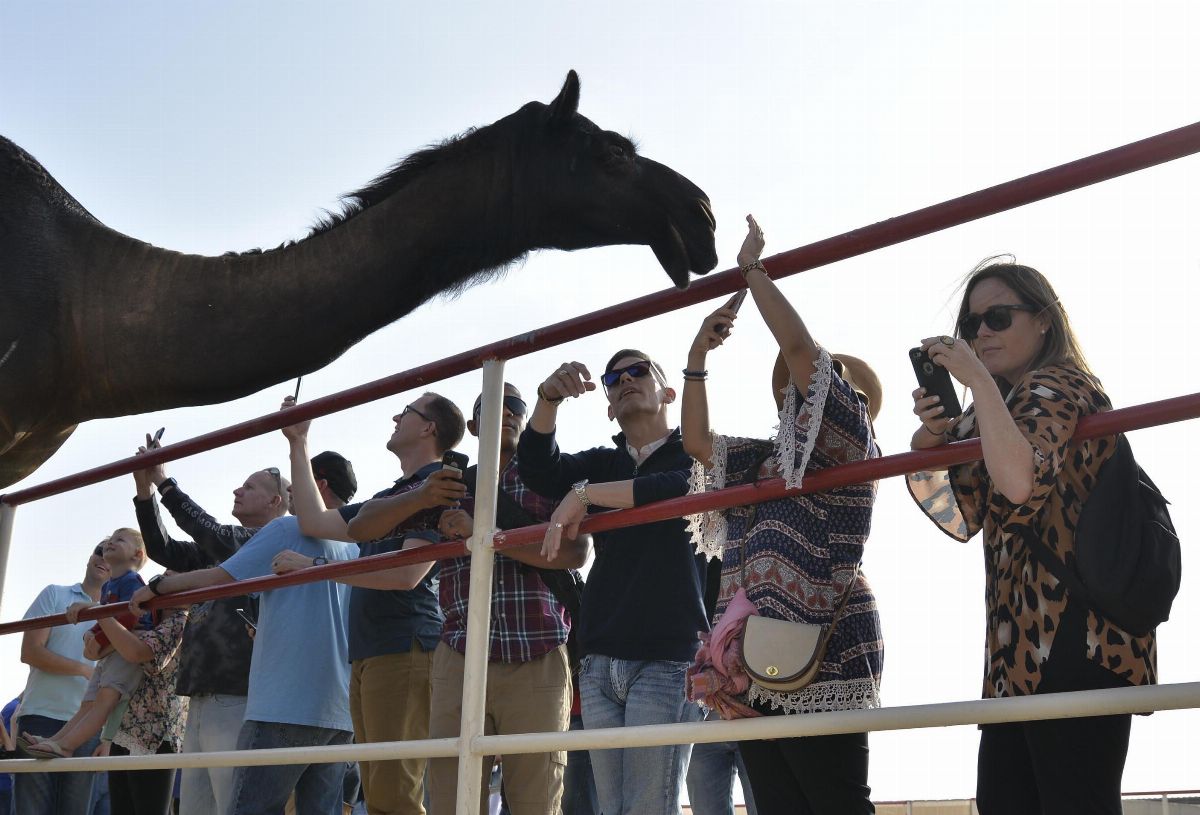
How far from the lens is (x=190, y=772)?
5094 millimetres

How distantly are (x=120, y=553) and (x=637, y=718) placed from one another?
3.74 metres

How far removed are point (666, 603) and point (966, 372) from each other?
1727mm

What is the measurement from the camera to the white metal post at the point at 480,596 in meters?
2.82

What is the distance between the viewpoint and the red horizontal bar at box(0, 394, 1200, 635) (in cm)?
214

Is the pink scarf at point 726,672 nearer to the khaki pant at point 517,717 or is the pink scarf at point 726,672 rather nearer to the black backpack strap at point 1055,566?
the black backpack strap at point 1055,566

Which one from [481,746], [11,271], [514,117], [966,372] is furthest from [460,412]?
[966,372]

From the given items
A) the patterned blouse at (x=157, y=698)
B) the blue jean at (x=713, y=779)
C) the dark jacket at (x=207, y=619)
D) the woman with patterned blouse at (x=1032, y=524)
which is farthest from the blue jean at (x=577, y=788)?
the woman with patterned blouse at (x=1032, y=524)

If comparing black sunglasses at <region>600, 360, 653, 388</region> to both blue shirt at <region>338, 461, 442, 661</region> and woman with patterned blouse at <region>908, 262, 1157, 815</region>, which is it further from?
woman with patterned blouse at <region>908, 262, 1157, 815</region>

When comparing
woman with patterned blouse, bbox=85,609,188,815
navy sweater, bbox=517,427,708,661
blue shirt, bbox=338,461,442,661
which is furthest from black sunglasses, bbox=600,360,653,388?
woman with patterned blouse, bbox=85,609,188,815

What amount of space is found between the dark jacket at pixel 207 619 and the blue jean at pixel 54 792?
1.22 m

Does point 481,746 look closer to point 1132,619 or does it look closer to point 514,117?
point 1132,619

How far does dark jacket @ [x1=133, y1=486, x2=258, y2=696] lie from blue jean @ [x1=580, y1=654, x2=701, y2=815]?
1.84 metres

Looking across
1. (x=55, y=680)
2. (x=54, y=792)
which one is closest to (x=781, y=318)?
(x=54, y=792)

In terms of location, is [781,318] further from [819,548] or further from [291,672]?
[291,672]
